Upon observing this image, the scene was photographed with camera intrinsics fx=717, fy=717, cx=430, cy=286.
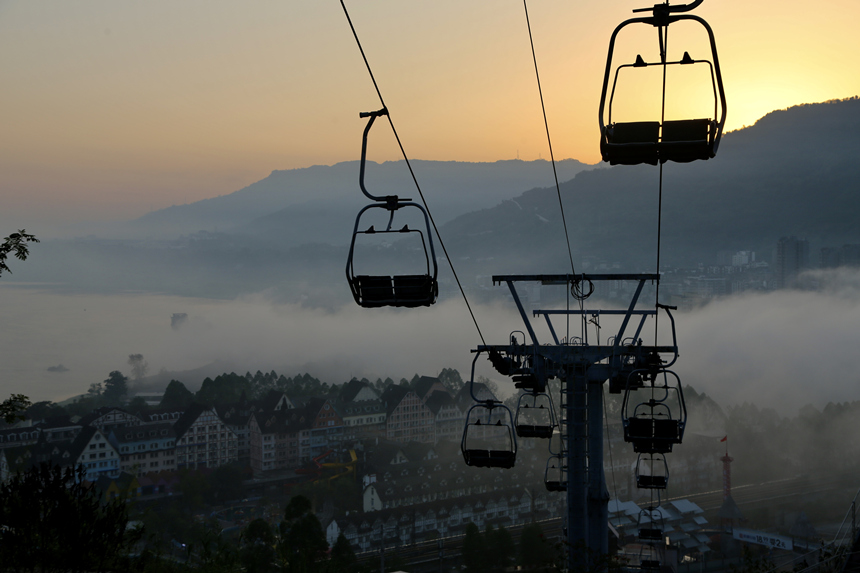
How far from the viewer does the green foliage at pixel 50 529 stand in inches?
414

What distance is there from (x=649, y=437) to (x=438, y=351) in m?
166

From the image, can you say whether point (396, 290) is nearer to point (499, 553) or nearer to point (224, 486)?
point (499, 553)

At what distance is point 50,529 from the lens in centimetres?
1081

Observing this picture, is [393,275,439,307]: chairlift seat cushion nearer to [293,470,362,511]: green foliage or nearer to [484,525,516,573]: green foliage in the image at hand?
[484,525,516,573]: green foliage

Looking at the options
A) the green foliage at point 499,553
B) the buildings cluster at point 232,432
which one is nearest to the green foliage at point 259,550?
the green foliage at point 499,553

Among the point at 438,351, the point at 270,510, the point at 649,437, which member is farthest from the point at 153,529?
the point at 438,351

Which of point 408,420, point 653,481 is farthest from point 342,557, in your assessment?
point 408,420

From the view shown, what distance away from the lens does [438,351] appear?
177 m

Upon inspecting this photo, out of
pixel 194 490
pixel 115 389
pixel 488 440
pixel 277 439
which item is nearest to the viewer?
pixel 194 490

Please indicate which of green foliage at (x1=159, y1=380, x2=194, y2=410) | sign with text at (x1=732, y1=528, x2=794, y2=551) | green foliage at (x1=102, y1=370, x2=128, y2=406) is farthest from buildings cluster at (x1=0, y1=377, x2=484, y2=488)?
sign with text at (x1=732, y1=528, x2=794, y2=551)

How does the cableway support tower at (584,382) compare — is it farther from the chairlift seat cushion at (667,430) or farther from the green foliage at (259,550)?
the green foliage at (259,550)

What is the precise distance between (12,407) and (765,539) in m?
49.2

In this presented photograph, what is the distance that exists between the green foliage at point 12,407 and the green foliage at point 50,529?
94.8 inches

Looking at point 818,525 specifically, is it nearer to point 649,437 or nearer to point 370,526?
point 370,526
